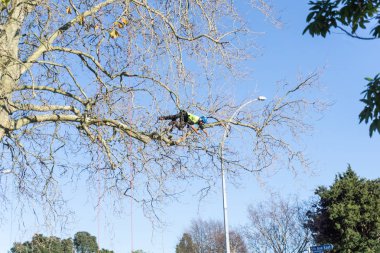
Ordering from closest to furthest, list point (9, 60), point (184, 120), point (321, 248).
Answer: point (9, 60) < point (184, 120) < point (321, 248)

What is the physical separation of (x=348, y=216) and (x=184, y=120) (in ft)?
103

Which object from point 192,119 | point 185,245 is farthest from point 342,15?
point 185,245

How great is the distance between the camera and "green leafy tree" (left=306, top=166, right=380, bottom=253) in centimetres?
3747

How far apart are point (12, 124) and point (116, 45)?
7.17 feet

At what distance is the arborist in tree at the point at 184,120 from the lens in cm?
921

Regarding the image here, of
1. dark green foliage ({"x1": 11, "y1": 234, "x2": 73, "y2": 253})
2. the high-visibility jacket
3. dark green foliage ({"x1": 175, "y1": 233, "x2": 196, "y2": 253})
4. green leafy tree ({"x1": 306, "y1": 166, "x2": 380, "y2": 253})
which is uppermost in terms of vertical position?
dark green foliage ({"x1": 175, "y1": 233, "x2": 196, "y2": 253})

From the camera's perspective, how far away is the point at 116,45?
954 cm

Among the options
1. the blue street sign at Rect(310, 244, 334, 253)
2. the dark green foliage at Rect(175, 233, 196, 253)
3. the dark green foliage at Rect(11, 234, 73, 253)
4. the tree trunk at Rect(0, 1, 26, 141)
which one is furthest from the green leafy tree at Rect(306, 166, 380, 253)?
the tree trunk at Rect(0, 1, 26, 141)

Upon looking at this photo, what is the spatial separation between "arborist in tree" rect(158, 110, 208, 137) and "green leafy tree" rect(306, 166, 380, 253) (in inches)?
1193

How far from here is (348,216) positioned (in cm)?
3812

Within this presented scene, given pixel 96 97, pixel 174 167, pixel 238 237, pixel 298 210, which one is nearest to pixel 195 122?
pixel 174 167

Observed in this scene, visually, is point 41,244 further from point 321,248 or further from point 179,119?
point 321,248

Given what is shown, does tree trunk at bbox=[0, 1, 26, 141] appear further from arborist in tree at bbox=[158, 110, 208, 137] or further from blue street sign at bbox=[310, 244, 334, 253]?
blue street sign at bbox=[310, 244, 334, 253]

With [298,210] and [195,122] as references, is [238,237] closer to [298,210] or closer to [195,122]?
[298,210]
